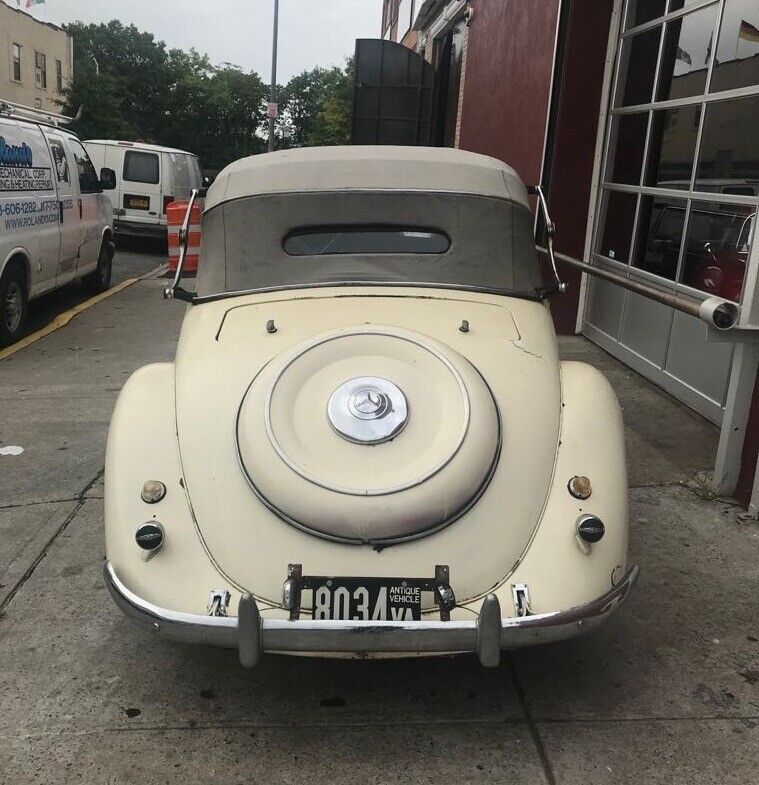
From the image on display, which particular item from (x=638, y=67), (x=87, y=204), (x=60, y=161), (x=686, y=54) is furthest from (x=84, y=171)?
(x=686, y=54)

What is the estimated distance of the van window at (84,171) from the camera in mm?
9828

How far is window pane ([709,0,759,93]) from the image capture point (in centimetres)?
601

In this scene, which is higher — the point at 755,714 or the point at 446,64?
the point at 446,64

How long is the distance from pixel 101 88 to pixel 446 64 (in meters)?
24.3

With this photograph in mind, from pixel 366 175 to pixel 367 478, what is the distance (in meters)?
1.83

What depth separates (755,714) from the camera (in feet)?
10.1

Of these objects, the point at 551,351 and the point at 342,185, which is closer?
the point at 551,351

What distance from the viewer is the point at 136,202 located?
52.3ft

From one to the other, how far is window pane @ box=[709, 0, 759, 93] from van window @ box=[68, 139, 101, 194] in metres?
6.91

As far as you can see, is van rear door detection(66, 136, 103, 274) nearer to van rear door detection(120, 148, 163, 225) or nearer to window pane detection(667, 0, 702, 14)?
van rear door detection(120, 148, 163, 225)

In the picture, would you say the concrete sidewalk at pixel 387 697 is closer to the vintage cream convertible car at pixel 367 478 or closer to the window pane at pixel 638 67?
the vintage cream convertible car at pixel 367 478

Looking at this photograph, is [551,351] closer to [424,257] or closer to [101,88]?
[424,257]

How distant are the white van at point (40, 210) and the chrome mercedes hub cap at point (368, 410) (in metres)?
5.74

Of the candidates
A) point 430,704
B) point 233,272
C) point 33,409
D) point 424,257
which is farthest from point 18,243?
point 430,704
